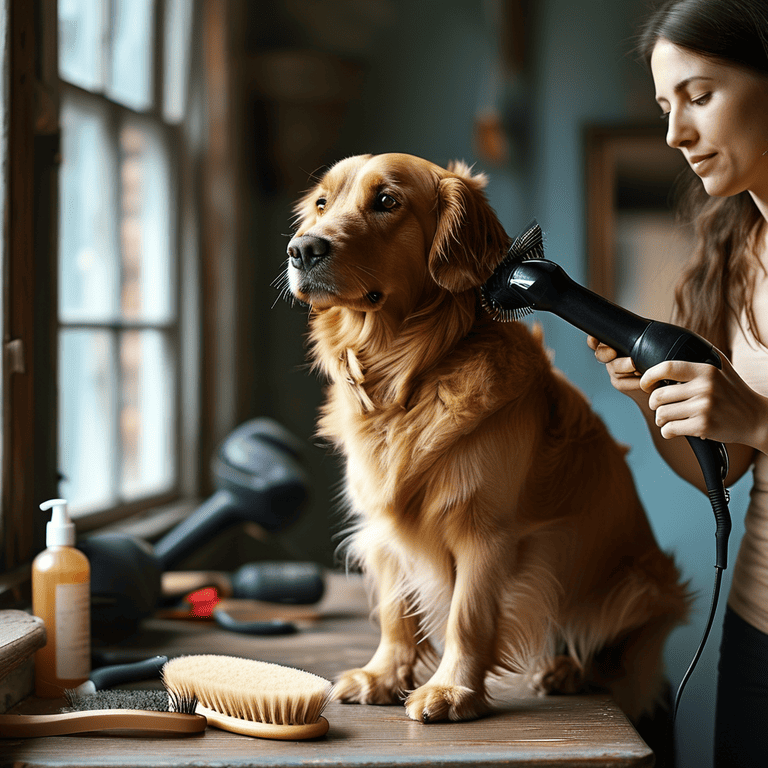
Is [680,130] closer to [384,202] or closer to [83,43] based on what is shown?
[384,202]

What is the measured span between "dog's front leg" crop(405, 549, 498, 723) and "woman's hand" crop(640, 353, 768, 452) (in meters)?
0.30

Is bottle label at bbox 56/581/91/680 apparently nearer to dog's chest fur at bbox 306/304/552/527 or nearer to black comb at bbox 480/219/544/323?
dog's chest fur at bbox 306/304/552/527

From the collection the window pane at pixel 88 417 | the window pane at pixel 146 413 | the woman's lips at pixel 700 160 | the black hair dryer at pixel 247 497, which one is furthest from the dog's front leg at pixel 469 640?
the window pane at pixel 146 413

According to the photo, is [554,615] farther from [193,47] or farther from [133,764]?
[193,47]

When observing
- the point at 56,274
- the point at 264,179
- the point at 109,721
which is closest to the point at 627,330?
the point at 109,721

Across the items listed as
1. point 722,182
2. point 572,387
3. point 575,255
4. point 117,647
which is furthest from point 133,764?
point 575,255

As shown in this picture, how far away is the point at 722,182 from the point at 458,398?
416 mm

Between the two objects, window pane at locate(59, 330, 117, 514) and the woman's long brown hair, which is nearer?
the woman's long brown hair

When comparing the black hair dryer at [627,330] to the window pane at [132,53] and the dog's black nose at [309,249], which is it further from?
the window pane at [132,53]

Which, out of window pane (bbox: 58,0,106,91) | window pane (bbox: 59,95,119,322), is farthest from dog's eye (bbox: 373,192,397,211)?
window pane (bbox: 58,0,106,91)

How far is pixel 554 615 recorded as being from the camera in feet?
3.45

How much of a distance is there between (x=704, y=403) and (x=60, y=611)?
0.84 metres

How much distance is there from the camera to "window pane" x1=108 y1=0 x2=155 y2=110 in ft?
7.63

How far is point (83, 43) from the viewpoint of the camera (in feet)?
6.94
